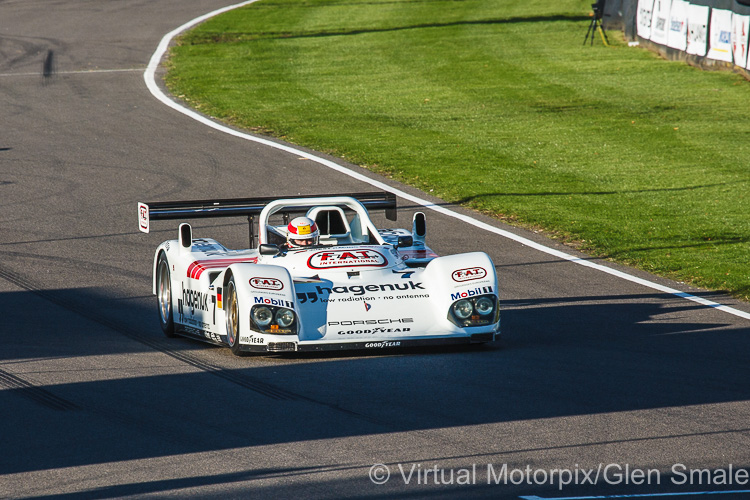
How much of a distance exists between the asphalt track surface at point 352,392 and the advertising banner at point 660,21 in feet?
55.0

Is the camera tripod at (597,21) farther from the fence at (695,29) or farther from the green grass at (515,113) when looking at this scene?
the fence at (695,29)

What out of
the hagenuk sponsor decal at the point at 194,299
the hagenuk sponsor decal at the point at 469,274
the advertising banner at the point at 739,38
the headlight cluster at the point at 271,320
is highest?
the advertising banner at the point at 739,38

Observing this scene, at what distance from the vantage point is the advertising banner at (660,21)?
31.8 m

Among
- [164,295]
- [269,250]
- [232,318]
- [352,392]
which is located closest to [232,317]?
[232,318]

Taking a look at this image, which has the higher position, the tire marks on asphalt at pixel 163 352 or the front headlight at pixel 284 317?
the front headlight at pixel 284 317

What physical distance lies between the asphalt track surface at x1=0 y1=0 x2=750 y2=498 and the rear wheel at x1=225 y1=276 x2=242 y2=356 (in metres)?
0.15

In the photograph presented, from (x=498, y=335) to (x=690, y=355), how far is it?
178 cm

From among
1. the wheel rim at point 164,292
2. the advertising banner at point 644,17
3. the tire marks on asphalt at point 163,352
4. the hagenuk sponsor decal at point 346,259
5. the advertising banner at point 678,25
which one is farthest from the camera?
the advertising banner at point 644,17

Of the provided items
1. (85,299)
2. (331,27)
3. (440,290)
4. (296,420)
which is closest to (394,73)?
(331,27)

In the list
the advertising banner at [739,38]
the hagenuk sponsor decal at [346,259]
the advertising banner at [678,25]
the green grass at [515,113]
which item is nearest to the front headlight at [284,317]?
the hagenuk sponsor decal at [346,259]

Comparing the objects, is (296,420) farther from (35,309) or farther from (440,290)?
(35,309)

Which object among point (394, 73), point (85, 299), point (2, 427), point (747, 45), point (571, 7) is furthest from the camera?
point (571, 7)

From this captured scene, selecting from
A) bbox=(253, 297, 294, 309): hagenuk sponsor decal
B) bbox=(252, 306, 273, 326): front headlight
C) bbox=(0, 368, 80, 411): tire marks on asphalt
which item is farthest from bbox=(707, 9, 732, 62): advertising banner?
bbox=(0, 368, 80, 411): tire marks on asphalt

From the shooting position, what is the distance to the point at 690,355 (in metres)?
10.4
